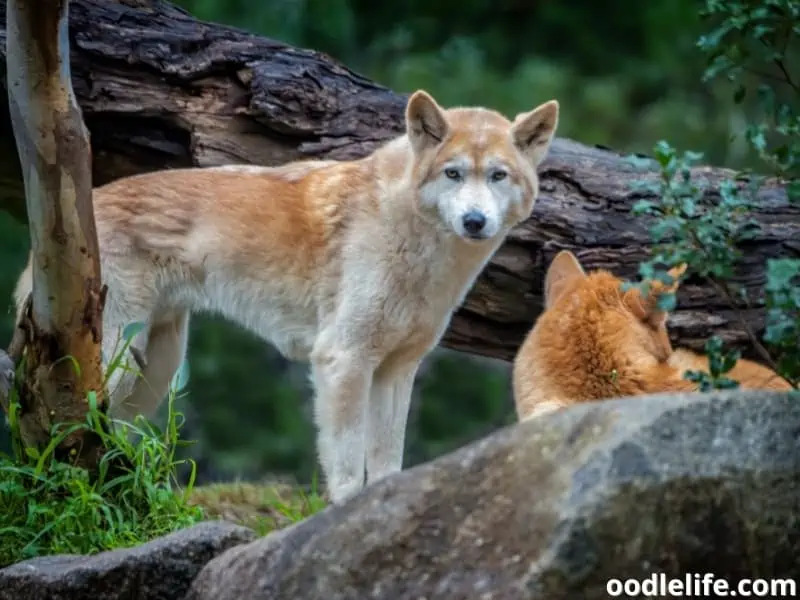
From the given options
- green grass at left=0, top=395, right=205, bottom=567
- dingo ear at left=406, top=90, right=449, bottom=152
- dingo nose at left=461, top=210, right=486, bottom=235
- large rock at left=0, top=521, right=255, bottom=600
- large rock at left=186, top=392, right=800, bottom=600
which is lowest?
green grass at left=0, top=395, right=205, bottom=567

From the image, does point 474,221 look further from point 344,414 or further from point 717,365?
point 717,365

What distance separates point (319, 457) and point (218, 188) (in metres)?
1.29

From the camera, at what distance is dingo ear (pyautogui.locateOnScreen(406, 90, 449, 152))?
19.4ft

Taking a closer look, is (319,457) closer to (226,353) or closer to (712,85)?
(226,353)

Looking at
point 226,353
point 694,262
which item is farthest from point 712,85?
point 694,262

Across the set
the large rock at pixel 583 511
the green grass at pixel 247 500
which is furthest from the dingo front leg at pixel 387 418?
the large rock at pixel 583 511

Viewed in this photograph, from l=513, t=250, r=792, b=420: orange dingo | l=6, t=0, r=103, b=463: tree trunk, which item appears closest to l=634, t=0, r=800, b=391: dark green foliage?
l=513, t=250, r=792, b=420: orange dingo

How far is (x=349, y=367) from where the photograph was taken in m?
6.02

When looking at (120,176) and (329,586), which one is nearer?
(329,586)

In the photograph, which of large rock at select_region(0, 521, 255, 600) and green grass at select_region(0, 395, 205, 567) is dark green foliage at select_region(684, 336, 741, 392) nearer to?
large rock at select_region(0, 521, 255, 600)

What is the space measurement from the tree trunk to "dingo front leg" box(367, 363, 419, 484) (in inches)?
59.6

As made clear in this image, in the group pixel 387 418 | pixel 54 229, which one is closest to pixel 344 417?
pixel 387 418

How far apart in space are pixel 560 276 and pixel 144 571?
177cm

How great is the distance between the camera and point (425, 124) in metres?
5.96
